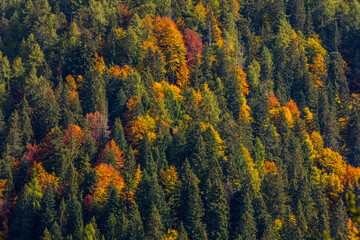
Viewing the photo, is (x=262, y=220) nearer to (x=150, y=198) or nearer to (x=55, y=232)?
(x=150, y=198)

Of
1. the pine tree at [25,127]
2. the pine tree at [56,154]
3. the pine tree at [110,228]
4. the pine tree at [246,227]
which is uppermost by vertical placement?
the pine tree at [25,127]

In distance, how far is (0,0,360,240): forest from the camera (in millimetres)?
92562

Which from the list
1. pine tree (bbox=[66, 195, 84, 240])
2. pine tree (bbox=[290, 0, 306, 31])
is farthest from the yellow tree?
pine tree (bbox=[290, 0, 306, 31])

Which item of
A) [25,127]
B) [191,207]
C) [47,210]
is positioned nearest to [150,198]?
[191,207]

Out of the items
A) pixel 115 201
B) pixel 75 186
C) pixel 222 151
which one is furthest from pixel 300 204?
pixel 75 186

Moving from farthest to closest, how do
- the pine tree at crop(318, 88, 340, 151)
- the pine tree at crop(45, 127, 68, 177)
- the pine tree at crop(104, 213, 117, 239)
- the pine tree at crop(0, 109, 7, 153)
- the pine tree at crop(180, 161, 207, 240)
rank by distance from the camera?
1. the pine tree at crop(318, 88, 340, 151)
2. the pine tree at crop(0, 109, 7, 153)
3. the pine tree at crop(45, 127, 68, 177)
4. the pine tree at crop(180, 161, 207, 240)
5. the pine tree at crop(104, 213, 117, 239)

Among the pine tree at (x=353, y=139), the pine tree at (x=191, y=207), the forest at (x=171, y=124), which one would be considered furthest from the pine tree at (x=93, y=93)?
the pine tree at (x=353, y=139)

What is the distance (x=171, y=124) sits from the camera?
109500mm

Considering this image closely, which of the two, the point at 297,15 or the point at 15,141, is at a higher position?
the point at 297,15

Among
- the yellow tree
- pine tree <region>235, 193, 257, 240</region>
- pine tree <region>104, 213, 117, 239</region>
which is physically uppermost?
the yellow tree

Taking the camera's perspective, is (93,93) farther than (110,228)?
Yes

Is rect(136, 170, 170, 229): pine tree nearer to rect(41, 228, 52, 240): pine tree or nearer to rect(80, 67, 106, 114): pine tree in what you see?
rect(41, 228, 52, 240): pine tree

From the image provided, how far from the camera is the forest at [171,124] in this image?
92.6 metres

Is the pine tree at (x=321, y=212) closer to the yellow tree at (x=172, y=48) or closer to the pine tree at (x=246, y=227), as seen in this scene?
the pine tree at (x=246, y=227)
